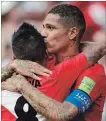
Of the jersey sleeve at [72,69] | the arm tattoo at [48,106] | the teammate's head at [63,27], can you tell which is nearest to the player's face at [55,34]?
the teammate's head at [63,27]

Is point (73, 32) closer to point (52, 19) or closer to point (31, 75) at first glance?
point (52, 19)

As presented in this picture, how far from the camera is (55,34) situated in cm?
155

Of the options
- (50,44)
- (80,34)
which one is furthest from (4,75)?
(80,34)

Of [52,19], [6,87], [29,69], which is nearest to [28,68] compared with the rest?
[29,69]

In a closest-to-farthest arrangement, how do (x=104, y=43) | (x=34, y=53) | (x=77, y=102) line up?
(x=77, y=102), (x=34, y=53), (x=104, y=43)

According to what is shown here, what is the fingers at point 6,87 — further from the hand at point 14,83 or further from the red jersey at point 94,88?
the red jersey at point 94,88

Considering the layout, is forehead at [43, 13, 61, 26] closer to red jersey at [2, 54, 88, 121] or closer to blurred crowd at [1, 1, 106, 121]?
blurred crowd at [1, 1, 106, 121]

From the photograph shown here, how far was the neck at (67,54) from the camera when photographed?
154 cm

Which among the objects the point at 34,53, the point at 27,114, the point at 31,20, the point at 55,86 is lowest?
the point at 27,114

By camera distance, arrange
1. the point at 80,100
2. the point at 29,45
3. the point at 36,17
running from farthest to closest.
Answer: the point at 36,17 → the point at 29,45 → the point at 80,100

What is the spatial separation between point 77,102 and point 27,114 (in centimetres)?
26

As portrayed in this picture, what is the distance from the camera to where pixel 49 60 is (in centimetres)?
156

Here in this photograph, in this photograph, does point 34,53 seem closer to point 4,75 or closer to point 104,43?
point 4,75

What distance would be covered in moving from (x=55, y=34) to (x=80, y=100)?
34 centimetres
